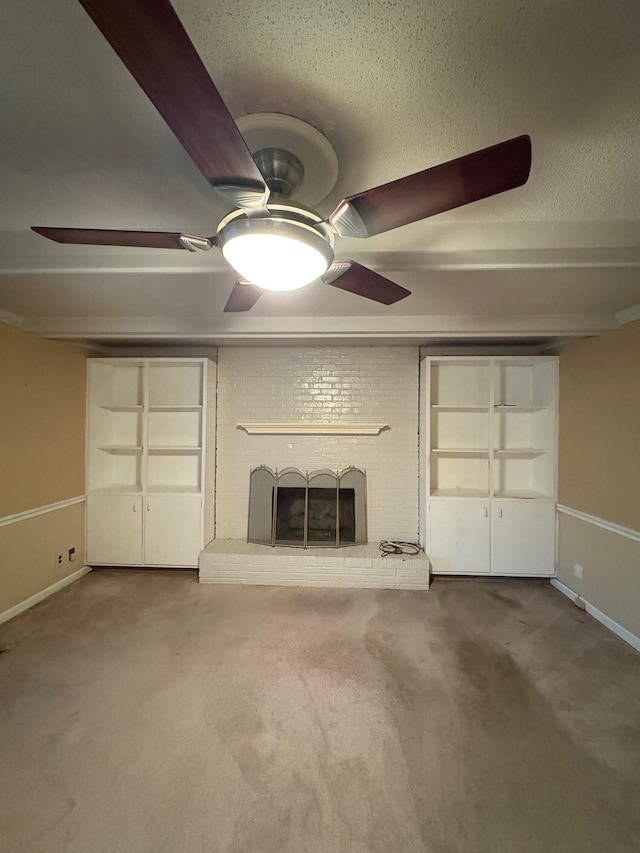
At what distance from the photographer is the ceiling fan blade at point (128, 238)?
46.1 inches

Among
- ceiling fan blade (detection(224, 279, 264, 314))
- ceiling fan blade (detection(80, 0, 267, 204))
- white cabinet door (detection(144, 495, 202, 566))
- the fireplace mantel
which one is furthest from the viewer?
the fireplace mantel

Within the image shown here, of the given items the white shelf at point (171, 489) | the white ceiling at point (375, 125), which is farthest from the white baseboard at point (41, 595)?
the white ceiling at point (375, 125)

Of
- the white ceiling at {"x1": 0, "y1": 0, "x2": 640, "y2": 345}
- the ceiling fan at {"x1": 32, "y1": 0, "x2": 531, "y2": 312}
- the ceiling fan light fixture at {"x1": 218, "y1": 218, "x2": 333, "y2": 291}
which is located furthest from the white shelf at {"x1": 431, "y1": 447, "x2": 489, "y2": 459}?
the ceiling fan light fixture at {"x1": 218, "y1": 218, "x2": 333, "y2": 291}

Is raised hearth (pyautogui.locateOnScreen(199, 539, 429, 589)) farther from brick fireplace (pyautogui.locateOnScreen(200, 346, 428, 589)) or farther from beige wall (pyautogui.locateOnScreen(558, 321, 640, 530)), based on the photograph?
beige wall (pyautogui.locateOnScreen(558, 321, 640, 530))

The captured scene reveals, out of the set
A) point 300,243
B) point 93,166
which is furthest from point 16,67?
point 300,243

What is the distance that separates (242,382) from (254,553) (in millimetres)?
1790

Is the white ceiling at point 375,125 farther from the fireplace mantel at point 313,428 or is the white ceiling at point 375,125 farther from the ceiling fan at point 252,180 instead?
the fireplace mantel at point 313,428

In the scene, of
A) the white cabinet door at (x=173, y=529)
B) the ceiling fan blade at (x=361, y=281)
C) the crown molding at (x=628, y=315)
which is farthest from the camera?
the white cabinet door at (x=173, y=529)

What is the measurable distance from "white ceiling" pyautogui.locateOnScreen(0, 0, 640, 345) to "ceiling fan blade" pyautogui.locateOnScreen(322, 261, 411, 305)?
213 mm

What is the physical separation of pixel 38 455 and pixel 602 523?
4817 mm

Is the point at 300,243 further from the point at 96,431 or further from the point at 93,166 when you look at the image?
the point at 96,431

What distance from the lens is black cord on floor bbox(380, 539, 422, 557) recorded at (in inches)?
138

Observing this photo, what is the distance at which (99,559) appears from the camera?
3.70 meters

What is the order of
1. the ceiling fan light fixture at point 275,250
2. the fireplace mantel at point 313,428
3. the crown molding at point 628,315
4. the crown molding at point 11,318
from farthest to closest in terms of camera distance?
the fireplace mantel at point 313,428 < the crown molding at point 11,318 < the crown molding at point 628,315 < the ceiling fan light fixture at point 275,250
